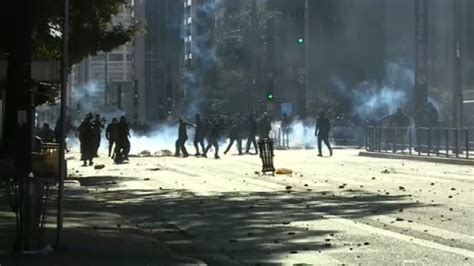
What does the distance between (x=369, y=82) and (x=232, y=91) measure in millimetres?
11882

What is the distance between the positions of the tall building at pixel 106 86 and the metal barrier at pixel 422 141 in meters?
64.2

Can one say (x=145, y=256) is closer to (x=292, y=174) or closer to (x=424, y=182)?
(x=424, y=182)

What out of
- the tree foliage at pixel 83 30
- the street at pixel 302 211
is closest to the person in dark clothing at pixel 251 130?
the street at pixel 302 211

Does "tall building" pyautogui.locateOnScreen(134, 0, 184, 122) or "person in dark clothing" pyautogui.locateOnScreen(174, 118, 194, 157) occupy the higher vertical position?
"tall building" pyautogui.locateOnScreen(134, 0, 184, 122)

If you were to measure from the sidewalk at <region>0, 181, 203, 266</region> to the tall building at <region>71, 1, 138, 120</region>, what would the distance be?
85.3 meters

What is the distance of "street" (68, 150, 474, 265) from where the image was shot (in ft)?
33.9

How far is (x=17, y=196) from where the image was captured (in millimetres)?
9461

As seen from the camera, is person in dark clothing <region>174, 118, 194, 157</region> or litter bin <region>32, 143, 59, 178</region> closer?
litter bin <region>32, 143, 59, 178</region>

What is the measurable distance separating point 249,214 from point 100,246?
14.6 ft

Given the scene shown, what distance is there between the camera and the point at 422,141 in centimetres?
3397

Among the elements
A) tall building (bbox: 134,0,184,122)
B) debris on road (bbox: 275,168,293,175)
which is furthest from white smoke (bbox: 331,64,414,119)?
debris on road (bbox: 275,168,293,175)

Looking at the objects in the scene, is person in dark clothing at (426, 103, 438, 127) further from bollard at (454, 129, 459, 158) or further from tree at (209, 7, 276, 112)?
tree at (209, 7, 276, 112)

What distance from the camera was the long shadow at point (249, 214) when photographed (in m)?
11.0

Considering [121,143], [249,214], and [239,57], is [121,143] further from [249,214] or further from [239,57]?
[239,57]
